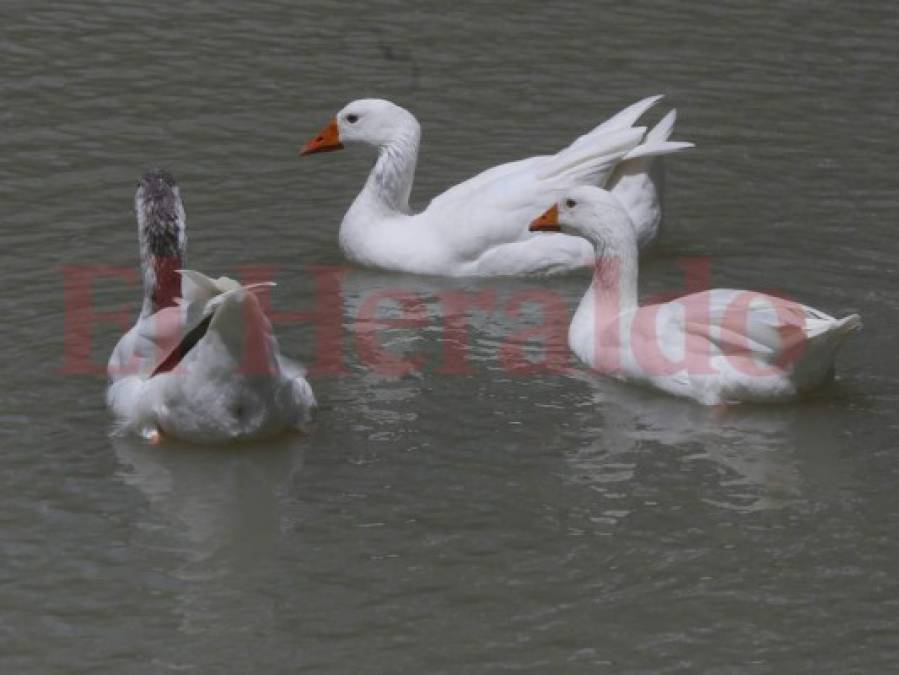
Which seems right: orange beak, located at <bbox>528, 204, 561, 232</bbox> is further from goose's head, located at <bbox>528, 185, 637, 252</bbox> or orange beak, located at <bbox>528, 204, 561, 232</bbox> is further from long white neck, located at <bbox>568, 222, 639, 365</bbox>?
long white neck, located at <bbox>568, 222, 639, 365</bbox>

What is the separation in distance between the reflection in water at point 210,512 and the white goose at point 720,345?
1658mm

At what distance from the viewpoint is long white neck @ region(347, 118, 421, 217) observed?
1099cm

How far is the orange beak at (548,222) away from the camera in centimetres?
986

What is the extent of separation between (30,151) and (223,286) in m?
4.53

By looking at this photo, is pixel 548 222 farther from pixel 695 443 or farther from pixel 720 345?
pixel 695 443

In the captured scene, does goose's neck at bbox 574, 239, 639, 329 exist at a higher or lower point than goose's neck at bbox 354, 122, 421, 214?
lower

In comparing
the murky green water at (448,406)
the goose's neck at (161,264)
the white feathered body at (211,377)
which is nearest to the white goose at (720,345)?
the murky green water at (448,406)

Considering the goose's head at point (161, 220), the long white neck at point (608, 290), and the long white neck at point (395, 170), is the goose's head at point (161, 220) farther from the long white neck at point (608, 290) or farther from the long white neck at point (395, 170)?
the long white neck at point (395, 170)

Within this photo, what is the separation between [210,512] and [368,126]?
3778 mm

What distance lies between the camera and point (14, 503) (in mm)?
7711

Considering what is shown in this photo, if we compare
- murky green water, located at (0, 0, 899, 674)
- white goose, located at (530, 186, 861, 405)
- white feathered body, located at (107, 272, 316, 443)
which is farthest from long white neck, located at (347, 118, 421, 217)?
white feathered body, located at (107, 272, 316, 443)

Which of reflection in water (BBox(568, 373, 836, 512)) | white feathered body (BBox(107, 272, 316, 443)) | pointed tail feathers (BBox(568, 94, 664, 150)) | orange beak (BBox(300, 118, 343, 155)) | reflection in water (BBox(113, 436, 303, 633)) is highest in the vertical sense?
pointed tail feathers (BBox(568, 94, 664, 150))

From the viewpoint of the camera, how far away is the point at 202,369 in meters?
7.96

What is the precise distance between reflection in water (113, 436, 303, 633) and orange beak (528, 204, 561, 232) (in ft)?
6.80
